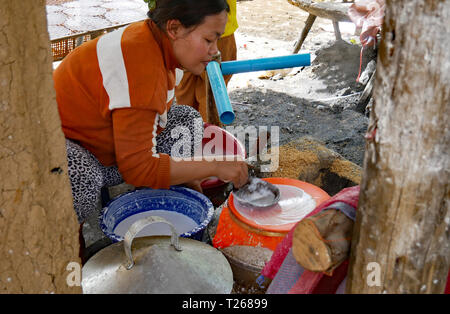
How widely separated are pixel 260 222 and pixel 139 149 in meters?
0.65

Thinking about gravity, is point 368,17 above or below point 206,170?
above

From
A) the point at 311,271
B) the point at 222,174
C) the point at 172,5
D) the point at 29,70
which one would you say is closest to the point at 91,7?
the point at 172,5

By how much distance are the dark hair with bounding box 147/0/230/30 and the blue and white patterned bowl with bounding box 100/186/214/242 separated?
869 mm

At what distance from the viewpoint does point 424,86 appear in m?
0.97

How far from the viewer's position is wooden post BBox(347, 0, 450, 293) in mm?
954

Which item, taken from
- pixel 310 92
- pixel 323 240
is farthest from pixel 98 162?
pixel 310 92

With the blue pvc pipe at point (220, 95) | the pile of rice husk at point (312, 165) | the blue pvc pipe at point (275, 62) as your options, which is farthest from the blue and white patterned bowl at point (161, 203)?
the blue pvc pipe at point (275, 62)

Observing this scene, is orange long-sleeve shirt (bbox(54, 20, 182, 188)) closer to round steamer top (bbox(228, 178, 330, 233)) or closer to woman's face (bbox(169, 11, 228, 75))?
woman's face (bbox(169, 11, 228, 75))

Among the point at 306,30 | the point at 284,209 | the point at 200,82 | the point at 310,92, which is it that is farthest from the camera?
the point at 306,30

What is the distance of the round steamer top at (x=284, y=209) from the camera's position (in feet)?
6.72

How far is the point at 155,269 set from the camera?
141 centimetres

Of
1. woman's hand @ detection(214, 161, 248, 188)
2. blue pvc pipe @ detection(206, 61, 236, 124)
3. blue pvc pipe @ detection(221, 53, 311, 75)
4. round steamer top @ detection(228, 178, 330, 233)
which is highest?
blue pvc pipe @ detection(221, 53, 311, 75)

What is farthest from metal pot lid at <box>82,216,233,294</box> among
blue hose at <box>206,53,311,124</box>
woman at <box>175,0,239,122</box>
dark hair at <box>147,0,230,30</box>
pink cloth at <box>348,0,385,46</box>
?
pink cloth at <box>348,0,385,46</box>

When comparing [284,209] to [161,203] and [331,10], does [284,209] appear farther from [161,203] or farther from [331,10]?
[331,10]
